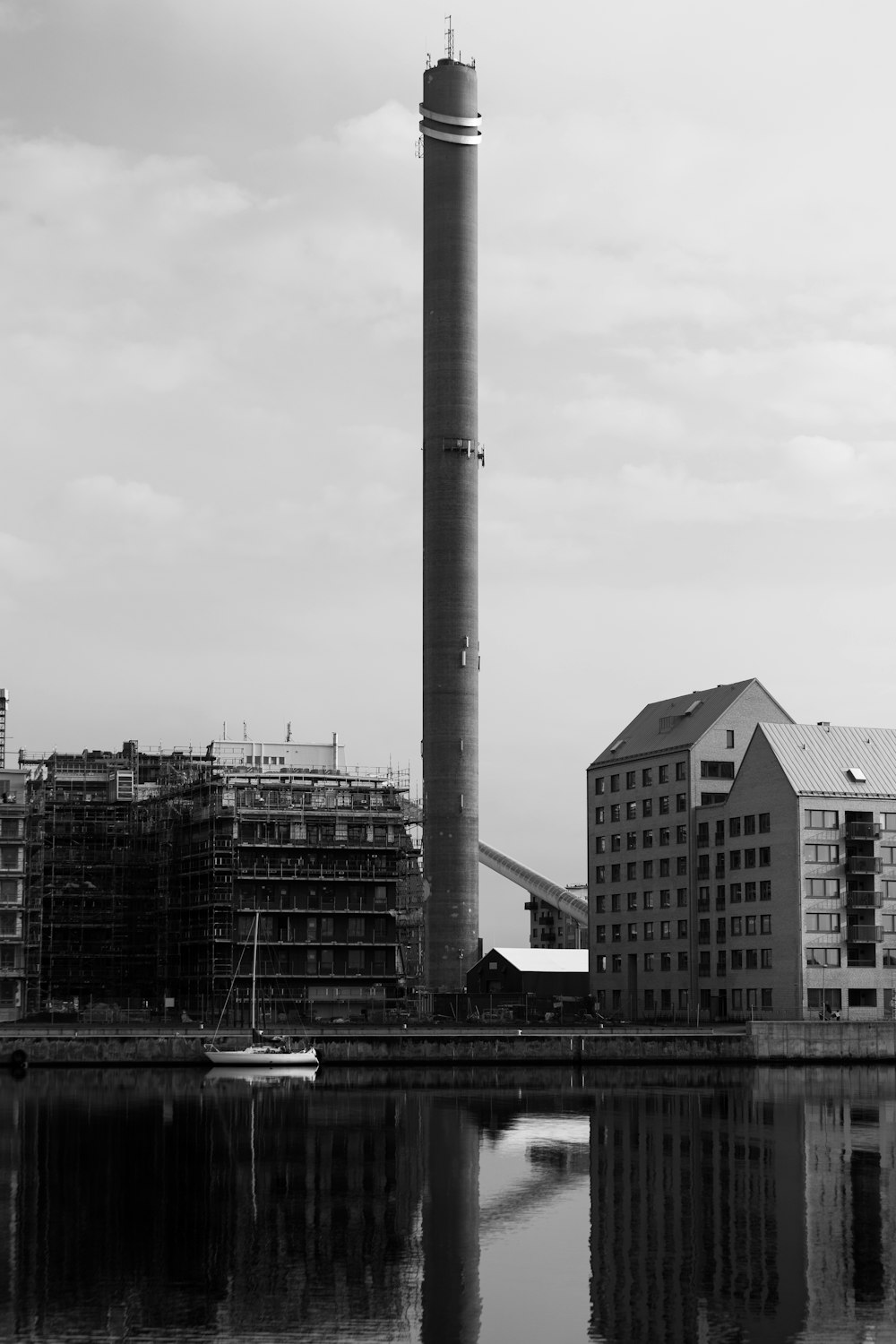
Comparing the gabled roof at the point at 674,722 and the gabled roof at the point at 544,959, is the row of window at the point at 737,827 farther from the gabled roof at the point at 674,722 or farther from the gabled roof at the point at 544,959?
the gabled roof at the point at 544,959

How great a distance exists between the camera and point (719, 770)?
13262 centimetres

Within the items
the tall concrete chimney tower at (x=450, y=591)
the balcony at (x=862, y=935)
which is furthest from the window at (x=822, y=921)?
the tall concrete chimney tower at (x=450, y=591)

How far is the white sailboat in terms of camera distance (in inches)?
3858

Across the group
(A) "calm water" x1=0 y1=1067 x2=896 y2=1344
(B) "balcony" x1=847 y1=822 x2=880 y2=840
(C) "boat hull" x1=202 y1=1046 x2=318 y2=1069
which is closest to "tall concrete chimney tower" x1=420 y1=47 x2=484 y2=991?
(B) "balcony" x1=847 y1=822 x2=880 y2=840

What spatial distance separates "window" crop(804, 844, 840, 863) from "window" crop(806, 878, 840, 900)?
1239mm

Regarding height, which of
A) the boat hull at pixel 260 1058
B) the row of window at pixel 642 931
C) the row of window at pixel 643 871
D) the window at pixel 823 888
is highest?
the row of window at pixel 643 871

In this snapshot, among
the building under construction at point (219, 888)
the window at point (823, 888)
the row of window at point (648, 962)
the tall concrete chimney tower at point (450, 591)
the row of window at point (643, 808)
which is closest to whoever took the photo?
the window at point (823, 888)

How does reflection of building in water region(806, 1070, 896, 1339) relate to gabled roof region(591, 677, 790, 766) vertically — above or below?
below

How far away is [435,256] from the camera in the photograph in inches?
5054

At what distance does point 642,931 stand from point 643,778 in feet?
37.4

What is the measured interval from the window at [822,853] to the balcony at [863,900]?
97.1 inches

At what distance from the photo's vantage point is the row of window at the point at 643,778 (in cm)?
13312

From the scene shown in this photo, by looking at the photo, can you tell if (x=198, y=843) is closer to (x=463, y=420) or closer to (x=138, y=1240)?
(x=463, y=420)

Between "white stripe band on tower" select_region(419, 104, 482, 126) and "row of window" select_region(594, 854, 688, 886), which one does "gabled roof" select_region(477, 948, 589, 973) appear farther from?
"white stripe band on tower" select_region(419, 104, 482, 126)
